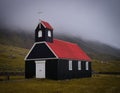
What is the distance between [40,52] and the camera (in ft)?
141

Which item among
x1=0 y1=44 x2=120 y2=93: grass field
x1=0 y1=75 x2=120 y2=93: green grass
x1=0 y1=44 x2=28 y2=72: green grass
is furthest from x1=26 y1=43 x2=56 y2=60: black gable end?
x1=0 y1=44 x2=28 y2=72: green grass

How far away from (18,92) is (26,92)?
80cm

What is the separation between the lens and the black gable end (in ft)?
136

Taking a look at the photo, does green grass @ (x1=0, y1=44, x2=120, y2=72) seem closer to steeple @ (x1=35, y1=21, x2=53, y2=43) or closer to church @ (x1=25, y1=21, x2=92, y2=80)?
church @ (x1=25, y1=21, x2=92, y2=80)

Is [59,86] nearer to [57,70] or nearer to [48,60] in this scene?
[57,70]

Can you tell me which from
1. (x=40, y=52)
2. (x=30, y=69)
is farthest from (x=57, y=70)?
(x=30, y=69)

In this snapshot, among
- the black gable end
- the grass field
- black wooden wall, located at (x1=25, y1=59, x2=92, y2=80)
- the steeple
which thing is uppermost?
the steeple

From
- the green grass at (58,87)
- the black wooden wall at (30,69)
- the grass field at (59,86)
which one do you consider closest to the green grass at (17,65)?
the black wooden wall at (30,69)

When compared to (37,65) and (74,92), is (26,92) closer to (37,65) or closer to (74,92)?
(74,92)

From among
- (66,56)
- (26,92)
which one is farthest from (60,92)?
(66,56)

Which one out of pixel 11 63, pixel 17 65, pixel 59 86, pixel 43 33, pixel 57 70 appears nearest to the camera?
pixel 59 86

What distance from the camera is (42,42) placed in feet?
140

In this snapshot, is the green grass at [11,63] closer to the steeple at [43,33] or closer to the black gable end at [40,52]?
the black gable end at [40,52]

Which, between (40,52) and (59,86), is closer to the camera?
(59,86)
